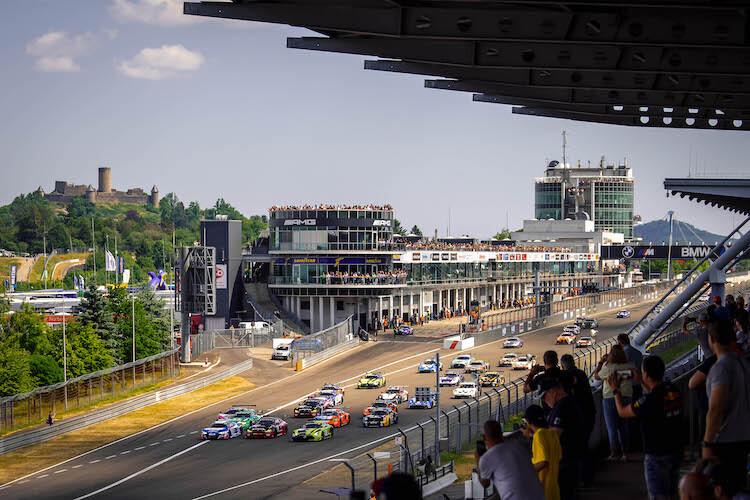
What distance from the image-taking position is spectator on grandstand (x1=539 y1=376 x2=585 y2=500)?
9945 mm

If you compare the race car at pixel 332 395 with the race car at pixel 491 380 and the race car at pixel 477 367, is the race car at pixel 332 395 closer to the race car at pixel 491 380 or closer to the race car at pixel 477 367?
the race car at pixel 491 380

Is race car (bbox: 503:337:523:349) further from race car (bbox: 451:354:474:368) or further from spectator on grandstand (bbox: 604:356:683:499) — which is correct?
spectator on grandstand (bbox: 604:356:683:499)

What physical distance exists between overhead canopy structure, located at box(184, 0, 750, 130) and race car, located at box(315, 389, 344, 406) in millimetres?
34291

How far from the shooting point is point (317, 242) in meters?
89.1

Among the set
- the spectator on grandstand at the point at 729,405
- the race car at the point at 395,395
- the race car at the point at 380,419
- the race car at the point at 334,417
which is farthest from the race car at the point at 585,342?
the spectator on grandstand at the point at 729,405

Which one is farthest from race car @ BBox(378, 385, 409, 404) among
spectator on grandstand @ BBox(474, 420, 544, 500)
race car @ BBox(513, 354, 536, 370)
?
spectator on grandstand @ BBox(474, 420, 544, 500)

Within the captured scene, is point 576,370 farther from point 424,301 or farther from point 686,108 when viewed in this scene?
point 424,301

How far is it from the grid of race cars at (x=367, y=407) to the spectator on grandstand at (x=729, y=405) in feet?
102

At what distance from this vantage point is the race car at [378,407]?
4925 centimetres

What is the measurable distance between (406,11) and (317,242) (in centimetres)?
7602

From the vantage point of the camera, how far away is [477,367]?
6331 centimetres

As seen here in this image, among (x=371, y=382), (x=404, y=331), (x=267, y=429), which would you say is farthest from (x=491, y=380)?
(x=404, y=331)

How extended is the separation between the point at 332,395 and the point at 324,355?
61.7ft

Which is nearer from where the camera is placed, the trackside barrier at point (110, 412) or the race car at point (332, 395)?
the trackside barrier at point (110, 412)
